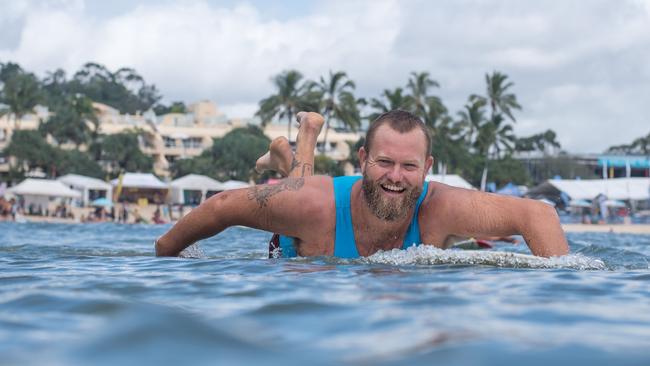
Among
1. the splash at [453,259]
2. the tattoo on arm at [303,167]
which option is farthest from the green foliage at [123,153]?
the splash at [453,259]

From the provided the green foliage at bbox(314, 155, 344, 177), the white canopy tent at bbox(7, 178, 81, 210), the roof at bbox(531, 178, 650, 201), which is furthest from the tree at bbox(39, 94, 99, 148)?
the roof at bbox(531, 178, 650, 201)

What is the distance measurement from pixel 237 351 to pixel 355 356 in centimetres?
30

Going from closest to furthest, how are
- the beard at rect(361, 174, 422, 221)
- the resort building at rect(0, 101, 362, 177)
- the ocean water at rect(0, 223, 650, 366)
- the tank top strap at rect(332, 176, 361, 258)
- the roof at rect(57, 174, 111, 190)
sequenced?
the ocean water at rect(0, 223, 650, 366) → the beard at rect(361, 174, 422, 221) → the tank top strap at rect(332, 176, 361, 258) → the roof at rect(57, 174, 111, 190) → the resort building at rect(0, 101, 362, 177)

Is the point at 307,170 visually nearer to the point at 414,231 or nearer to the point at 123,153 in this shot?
the point at 414,231

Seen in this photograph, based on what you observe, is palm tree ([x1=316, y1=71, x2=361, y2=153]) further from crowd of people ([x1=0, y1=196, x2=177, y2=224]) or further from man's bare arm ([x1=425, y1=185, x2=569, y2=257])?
man's bare arm ([x1=425, y1=185, x2=569, y2=257])

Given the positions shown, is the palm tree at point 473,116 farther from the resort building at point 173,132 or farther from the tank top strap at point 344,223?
the tank top strap at point 344,223

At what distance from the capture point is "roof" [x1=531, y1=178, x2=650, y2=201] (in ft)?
136

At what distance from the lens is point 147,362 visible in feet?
6.05

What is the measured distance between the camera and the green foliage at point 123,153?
2226 inches

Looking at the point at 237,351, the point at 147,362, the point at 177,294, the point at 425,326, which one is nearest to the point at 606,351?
the point at 425,326

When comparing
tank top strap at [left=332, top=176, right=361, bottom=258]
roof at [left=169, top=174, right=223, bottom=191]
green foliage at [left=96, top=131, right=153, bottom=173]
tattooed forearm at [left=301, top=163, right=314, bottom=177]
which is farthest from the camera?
green foliage at [left=96, top=131, right=153, bottom=173]

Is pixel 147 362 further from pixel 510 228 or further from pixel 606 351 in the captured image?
pixel 510 228

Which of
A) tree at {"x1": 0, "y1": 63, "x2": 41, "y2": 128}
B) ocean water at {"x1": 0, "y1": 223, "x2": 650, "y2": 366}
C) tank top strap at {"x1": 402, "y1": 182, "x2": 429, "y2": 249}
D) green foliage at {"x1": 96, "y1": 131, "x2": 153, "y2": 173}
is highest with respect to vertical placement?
tree at {"x1": 0, "y1": 63, "x2": 41, "y2": 128}

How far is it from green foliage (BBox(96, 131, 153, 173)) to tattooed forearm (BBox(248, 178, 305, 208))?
53.7m
